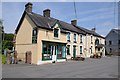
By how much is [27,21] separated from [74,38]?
1292 centimetres

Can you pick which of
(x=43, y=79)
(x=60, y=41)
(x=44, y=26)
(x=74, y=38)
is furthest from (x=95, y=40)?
(x=43, y=79)

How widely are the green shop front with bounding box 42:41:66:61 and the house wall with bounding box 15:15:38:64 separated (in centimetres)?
150

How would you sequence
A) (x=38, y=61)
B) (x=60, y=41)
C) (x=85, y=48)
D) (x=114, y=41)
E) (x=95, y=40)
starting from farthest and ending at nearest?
(x=114, y=41)
(x=95, y=40)
(x=85, y=48)
(x=60, y=41)
(x=38, y=61)

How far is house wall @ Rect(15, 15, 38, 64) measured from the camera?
89.7 ft

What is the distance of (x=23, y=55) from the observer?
29.0 meters

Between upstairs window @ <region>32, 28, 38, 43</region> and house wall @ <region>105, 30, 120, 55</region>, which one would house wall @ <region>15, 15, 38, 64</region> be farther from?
house wall @ <region>105, 30, 120, 55</region>

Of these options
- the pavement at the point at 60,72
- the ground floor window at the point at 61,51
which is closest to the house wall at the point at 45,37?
the ground floor window at the point at 61,51

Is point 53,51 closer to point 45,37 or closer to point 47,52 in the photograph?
point 47,52

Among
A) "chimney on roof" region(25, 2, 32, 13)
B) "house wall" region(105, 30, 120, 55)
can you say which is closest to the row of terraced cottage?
"chimney on roof" region(25, 2, 32, 13)

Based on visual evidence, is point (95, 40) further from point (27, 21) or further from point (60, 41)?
point (27, 21)

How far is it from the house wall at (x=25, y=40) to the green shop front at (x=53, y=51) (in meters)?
1.50

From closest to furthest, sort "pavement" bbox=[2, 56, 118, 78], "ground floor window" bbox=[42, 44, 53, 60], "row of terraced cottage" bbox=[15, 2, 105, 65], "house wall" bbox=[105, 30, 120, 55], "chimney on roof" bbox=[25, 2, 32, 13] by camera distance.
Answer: "pavement" bbox=[2, 56, 118, 78]
"row of terraced cottage" bbox=[15, 2, 105, 65]
"ground floor window" bbox=[42, 44, 53, 60]
"chimney on roof" bbox=[25, 2, 32, 13]
"house wall" bbox=[105, 30, 120, 55]

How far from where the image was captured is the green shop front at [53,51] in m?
27.7

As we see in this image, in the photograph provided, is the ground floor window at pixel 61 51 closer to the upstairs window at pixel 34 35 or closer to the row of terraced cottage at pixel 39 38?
the row of terraced cottage at pixel 39 38
